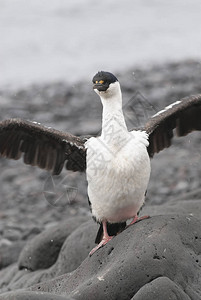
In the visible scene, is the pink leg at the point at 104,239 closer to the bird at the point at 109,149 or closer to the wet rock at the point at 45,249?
the bird at the point at 109,149

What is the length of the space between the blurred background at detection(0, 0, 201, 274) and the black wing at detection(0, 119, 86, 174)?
5.69 ft

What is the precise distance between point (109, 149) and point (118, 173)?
12.6 inches

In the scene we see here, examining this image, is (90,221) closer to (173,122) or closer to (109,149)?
(173,122)

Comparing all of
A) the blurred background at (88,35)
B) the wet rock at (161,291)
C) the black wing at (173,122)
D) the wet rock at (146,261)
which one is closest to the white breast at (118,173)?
the wet rock at (146,261)

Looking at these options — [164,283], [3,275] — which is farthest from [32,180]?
[164,283]

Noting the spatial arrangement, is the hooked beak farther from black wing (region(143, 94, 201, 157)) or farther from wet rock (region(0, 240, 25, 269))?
wet rock (region(0, 240, 25, 269))

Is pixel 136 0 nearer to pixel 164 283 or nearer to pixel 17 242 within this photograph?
pixel 17 242

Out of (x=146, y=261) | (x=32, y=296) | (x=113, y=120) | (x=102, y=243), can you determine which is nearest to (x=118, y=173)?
(x=113, y=120)

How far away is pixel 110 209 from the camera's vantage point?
9.53 m

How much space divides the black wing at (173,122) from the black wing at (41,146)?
3.22ft

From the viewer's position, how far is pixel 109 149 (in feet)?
30.5

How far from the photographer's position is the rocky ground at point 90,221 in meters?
8.30

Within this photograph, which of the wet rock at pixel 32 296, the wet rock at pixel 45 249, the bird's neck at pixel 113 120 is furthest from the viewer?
the wet rock at pixel 45 249

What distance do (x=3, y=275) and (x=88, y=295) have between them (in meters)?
4.80
